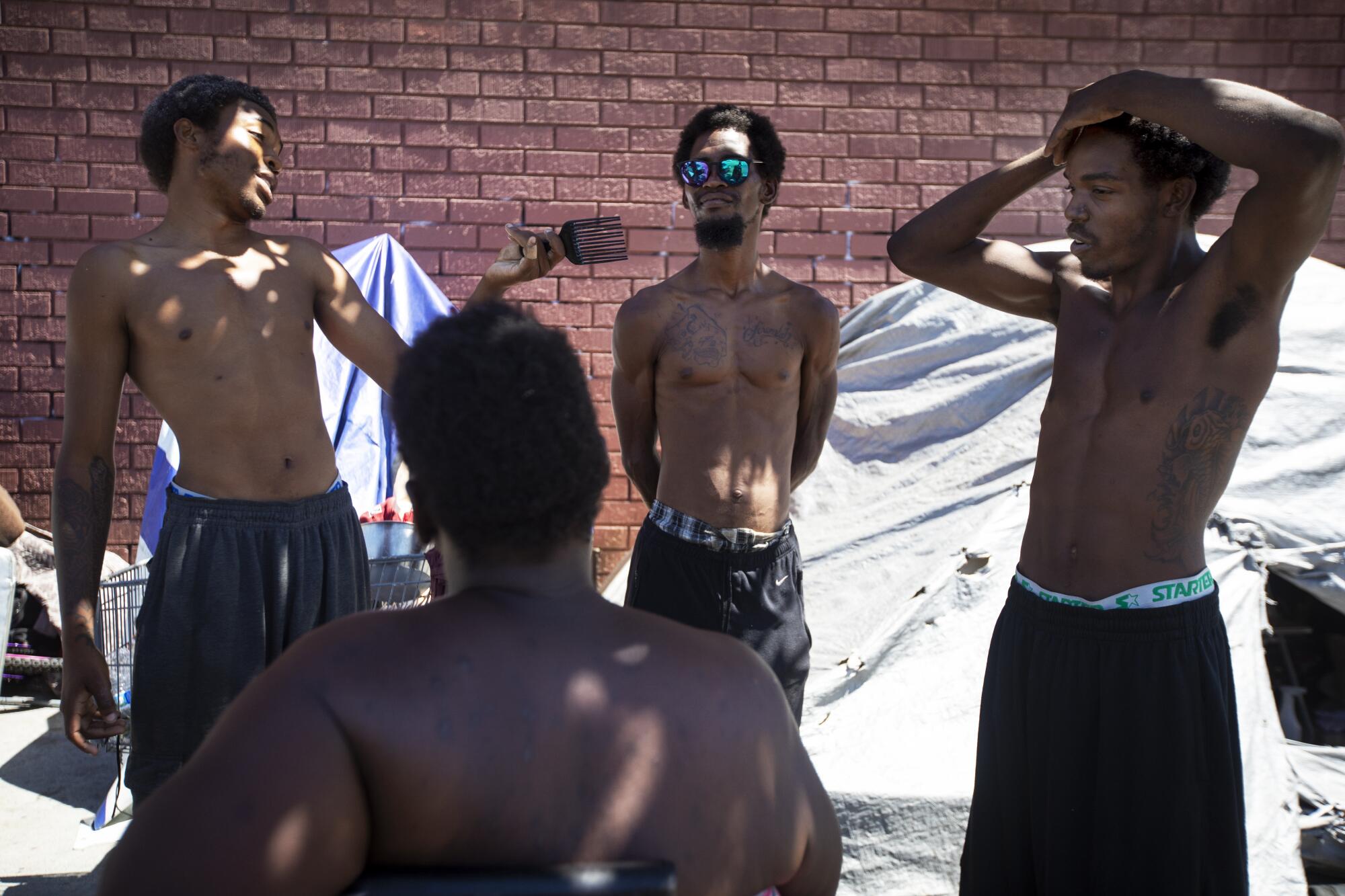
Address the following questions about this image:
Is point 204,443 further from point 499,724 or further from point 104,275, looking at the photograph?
point 499,724

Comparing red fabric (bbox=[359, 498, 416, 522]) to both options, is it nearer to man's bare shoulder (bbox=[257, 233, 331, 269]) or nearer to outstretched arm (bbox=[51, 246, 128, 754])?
man's bare shoulder (bbox=[257, 233, 331, 269])

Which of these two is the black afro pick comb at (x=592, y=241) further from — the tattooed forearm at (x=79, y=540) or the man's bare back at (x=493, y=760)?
the man's bare back at (x=493, y=760)

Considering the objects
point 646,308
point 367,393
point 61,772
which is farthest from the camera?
point 367,393

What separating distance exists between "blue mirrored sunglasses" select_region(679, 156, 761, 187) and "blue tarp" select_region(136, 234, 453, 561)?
211 centimetres

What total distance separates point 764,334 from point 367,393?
276 centimetres

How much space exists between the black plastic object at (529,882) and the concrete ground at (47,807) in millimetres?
3025

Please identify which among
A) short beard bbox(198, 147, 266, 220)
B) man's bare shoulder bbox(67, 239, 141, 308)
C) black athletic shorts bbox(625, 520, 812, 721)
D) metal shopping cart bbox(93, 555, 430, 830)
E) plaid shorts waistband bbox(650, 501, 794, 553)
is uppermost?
short beard bbox(198, 147, 266, 220)

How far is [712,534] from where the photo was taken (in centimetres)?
332

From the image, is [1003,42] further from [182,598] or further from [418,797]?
[418,797]

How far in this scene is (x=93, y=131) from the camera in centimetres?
596

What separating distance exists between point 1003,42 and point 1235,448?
4674 mm

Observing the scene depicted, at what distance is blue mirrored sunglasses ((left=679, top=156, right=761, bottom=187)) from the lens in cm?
364

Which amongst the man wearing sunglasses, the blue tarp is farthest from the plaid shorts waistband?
the blue tarp

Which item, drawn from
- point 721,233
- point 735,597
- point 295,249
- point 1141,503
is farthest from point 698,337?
point 1141,503
